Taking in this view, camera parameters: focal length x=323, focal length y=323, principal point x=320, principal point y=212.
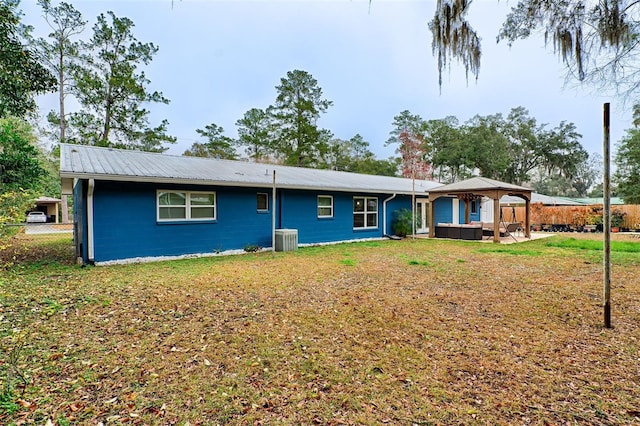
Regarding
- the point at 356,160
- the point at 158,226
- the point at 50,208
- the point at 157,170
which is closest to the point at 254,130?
the point at 356,160

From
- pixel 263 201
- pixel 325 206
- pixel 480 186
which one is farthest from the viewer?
pixel 480 186

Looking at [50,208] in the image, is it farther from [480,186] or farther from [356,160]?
[480,186]

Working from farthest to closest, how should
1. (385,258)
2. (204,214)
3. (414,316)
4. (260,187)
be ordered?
1. (260,187)
2. (204,214)
3. (385,258)
4. (414,316)

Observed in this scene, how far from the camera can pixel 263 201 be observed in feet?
35.4

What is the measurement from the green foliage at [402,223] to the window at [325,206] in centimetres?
358

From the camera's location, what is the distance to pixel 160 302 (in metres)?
4.82

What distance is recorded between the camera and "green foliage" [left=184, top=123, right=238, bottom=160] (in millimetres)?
29737

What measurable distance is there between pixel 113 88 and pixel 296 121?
1436cm

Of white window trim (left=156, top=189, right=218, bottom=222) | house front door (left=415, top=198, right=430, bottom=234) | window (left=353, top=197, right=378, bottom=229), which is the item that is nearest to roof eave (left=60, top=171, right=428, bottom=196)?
white window trim (left=156, top=189, right=218, bottom=222)

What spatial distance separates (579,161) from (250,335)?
4162 centimetres

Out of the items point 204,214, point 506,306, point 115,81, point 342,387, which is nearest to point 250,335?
point 342,387

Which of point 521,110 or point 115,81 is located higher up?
point 521,110

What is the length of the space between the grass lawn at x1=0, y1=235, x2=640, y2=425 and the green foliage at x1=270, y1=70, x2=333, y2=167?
80.4ft

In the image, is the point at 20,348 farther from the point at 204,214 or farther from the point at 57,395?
the point at 204,214
